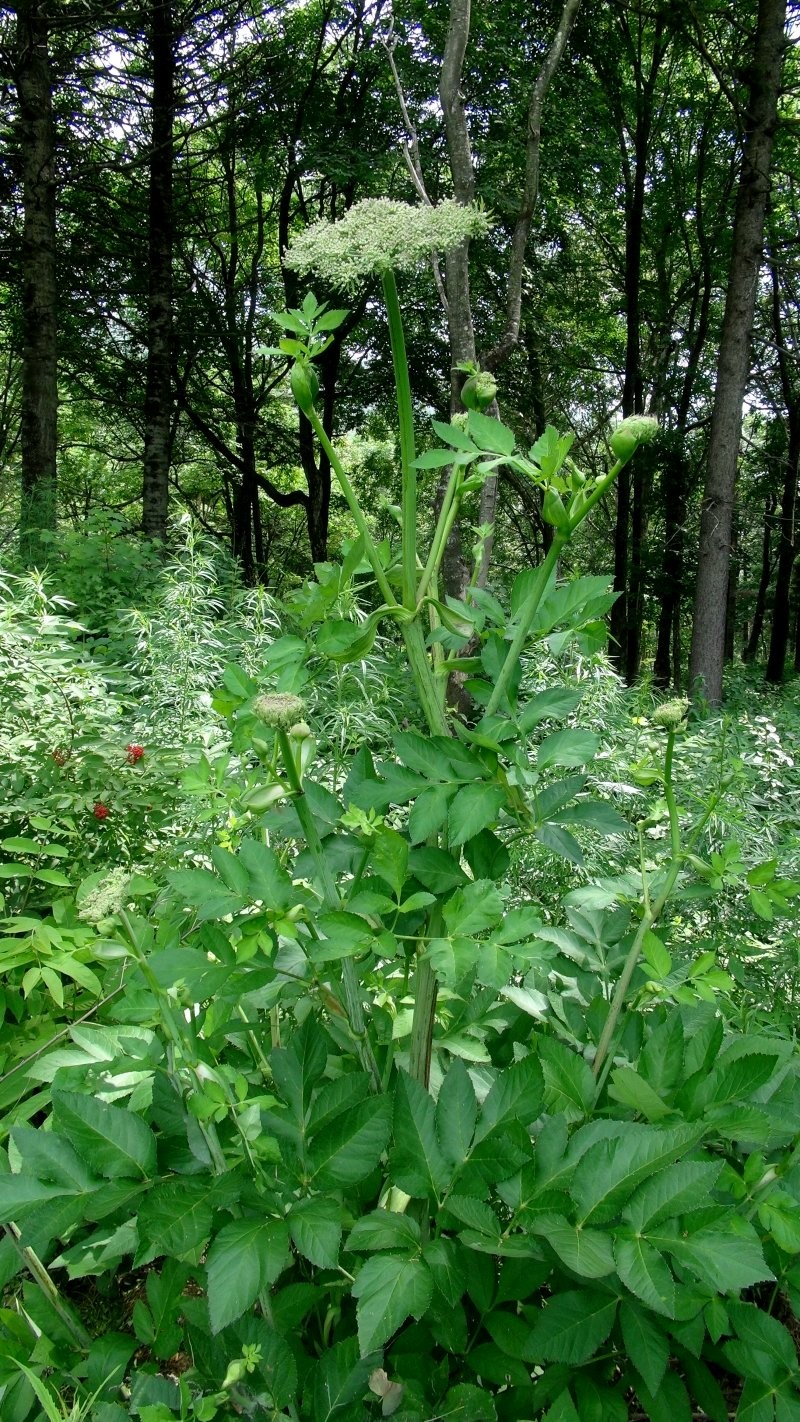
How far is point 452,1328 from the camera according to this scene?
892mm

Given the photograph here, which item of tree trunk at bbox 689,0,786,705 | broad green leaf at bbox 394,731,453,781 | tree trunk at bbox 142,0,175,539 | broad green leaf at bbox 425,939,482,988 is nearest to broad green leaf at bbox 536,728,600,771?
broad green leaf at bbox 394,731,453,781

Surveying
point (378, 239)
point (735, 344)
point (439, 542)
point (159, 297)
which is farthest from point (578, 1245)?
point (159, 297)

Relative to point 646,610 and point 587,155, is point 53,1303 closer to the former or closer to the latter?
point 587,155

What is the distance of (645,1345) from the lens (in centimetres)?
82

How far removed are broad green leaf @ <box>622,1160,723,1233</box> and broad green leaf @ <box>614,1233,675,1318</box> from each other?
0.02 m

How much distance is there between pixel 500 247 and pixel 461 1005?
1284 centimetres

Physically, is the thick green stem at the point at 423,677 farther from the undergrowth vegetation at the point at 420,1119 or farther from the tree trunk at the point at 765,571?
the tree trunk at the point at 765,571

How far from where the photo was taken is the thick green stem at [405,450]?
1.01 meters

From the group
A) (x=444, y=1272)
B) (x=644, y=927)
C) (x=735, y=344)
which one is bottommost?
(x=444, y=1272)

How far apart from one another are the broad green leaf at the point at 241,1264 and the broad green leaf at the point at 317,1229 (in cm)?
1

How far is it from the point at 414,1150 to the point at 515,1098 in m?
0.12

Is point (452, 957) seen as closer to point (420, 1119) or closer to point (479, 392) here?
point (420, 1119)

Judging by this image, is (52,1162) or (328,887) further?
(328,887)

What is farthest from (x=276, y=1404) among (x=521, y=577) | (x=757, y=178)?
(x=757, y=178)
